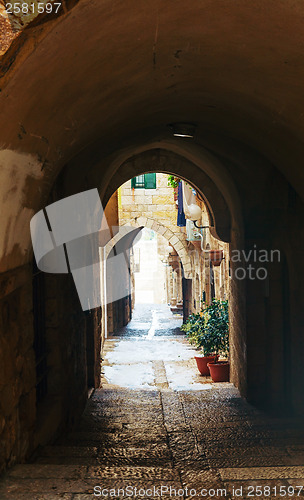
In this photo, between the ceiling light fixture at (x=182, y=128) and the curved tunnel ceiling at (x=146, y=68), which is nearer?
the curved tunnel ceiling at (x=146, y=68)

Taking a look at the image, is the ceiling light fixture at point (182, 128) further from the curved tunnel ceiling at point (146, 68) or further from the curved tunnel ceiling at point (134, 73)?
the curved tunnel ceiling at point (146, 68)

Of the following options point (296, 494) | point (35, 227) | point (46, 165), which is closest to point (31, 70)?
point (46, 165)

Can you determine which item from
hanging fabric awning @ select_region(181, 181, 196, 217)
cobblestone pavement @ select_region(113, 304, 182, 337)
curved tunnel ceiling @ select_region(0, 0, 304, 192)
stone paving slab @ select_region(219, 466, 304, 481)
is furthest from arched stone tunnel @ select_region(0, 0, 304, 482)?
cobblestone pavement @ select_region(113, 304, 182, 337)

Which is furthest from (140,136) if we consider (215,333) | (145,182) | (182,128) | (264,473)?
(145,182)

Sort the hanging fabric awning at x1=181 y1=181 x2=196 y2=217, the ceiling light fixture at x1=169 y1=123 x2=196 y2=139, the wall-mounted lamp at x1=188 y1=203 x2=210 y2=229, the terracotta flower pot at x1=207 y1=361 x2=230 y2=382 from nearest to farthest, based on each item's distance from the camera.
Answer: the ceiling light fixture at x1=169 y1=123 x2=196 y2=139 < the terracotta flower pot at x1=207 y1=361 x2=230 y2=382 < the wall-mounted lamp at x1=188 y1=203 x2=210 y2=229 < the hanging fabric awning at x1=181 y1=181 x2=196 y2=217

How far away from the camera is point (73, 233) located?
6.19 metres

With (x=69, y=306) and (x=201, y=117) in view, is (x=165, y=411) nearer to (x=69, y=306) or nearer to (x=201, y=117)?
(x=69, y=306)

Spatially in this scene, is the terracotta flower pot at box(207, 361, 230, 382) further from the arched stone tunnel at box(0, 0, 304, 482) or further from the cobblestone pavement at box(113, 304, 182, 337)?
the cobblestone pavement at box(113, 304, 182, 337)

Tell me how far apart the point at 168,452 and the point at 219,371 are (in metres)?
4.54

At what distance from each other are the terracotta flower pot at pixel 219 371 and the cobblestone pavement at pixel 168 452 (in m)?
0.42

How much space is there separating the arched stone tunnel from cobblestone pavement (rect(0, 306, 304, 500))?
0.92ft

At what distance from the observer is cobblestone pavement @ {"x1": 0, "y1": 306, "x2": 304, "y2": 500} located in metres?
2.98

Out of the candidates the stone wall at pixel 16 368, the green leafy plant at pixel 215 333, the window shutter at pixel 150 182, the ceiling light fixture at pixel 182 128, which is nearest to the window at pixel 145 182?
the window shutter at pixel 150 182

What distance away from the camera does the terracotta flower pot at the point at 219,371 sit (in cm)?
906
